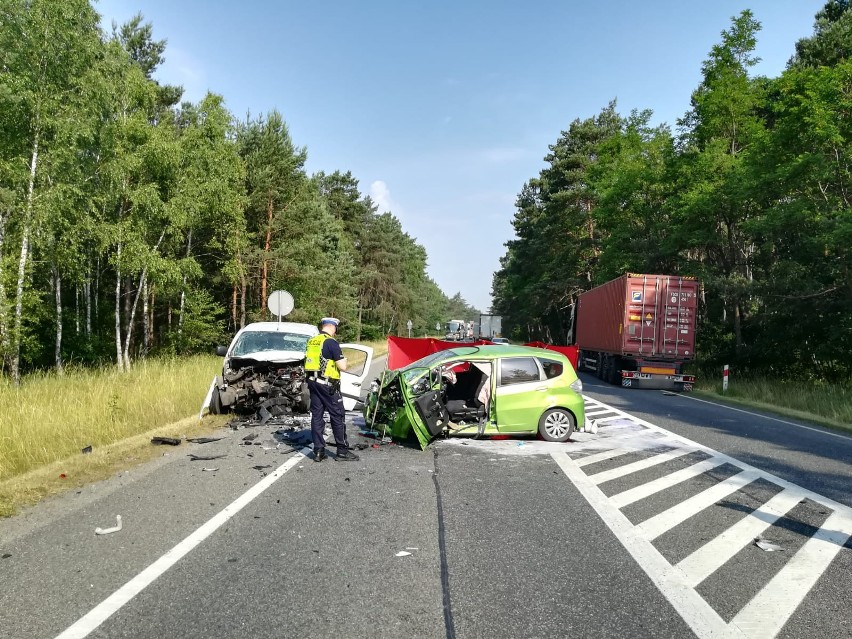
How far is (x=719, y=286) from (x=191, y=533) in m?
21.8

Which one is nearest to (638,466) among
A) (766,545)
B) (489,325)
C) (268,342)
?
(766,545)

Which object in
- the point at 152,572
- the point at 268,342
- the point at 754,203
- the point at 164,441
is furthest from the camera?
the point at 754,203

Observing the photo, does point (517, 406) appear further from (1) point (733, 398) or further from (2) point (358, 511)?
(1) point (733, 398)

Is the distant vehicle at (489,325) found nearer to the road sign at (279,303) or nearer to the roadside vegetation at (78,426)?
the road sign at (279,303)

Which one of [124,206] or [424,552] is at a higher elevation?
[124,206]

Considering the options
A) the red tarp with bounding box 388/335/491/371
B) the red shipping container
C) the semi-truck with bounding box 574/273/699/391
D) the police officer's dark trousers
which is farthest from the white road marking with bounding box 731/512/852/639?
the red shipping container

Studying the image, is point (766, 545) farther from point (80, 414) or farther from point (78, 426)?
point (80, 414)

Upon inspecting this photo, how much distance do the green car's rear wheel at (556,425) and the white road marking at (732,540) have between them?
356cm

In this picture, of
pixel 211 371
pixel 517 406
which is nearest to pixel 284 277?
pixel 211 371

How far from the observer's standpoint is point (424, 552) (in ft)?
14.9

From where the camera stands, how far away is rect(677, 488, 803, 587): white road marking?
4.34 meters

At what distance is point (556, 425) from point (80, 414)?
713cm

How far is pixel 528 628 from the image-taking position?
3.35 metres

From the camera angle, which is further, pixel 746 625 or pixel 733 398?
pixel 733 398
